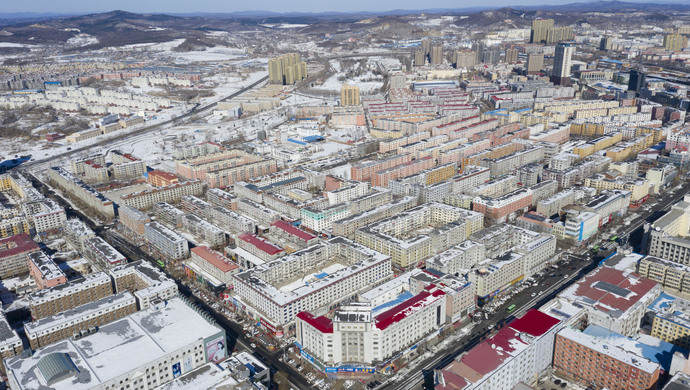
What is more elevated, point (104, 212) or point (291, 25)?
point (291, 25)

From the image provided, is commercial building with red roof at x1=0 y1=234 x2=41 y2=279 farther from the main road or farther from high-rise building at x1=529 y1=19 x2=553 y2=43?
high-rise building at x1=529 y1=19 x2=553 y2=43

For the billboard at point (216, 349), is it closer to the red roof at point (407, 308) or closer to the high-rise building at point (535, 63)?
the red roof at point (407, 308)

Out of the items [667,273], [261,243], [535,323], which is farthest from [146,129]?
[667,273]

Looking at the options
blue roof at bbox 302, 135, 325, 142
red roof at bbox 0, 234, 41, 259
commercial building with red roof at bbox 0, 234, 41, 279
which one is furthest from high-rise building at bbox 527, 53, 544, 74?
commercial building with red roof at bbox 0, 234, 41, 279

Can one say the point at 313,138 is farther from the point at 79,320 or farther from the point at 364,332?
the point at 364,332

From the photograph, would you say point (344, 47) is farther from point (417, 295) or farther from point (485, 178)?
point (417, 295)

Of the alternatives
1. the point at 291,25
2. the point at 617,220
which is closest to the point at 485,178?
the point at 617,220

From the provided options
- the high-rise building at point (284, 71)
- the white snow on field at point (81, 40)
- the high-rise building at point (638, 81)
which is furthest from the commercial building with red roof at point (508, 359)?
the white snow on field at point (81, 40)
